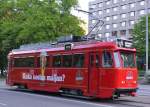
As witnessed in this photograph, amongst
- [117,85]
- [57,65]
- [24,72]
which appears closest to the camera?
[117,85]

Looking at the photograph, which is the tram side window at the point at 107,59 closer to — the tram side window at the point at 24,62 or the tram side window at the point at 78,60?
the tram side window at the point at 78,60

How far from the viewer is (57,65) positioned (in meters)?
24.2

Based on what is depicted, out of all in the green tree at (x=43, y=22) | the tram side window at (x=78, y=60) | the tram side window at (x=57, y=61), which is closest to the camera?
the tram side window at (x=78, y=60)

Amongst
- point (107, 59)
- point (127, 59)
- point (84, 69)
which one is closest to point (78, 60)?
point (84, 69)

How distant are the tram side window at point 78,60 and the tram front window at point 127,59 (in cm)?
235

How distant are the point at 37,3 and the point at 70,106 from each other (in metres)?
34.0

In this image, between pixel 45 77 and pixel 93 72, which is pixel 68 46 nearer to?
pixel 93 72

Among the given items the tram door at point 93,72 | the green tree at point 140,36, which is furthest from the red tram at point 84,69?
the green tree at point 140,36

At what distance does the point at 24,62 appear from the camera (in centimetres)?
2798

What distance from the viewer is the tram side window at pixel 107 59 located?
66.4ft

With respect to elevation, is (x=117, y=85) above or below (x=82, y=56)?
below

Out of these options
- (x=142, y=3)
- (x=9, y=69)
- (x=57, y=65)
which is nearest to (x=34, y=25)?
(x=9, y=69)

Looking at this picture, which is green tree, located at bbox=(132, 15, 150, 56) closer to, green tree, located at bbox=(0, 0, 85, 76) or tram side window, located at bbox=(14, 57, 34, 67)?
green tree, located at bbox=(0, 0, 85, 76)

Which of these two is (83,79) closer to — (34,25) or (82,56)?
(82,56)
